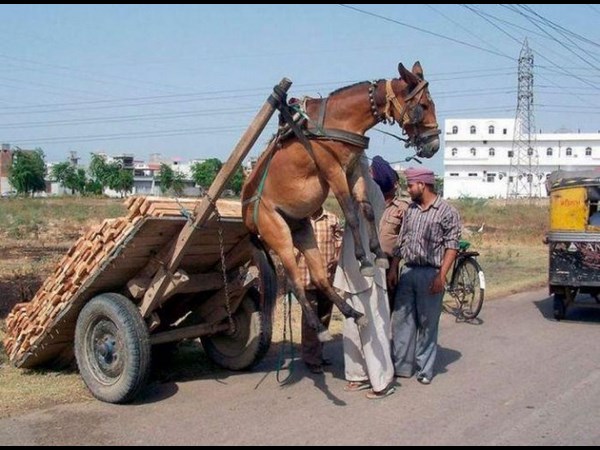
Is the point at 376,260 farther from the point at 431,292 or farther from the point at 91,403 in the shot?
the point at 91,403

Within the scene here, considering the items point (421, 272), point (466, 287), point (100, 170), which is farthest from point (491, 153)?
point (421, 272)

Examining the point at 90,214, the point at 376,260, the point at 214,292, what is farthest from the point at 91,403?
the point at 90,214

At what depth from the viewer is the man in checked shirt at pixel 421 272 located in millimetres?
6773

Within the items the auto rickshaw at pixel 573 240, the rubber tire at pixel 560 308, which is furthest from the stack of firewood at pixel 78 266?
the rubber tire at pixel 560 308

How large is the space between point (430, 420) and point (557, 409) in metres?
1.16

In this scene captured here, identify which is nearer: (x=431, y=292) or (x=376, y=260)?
(x=376, y=260)

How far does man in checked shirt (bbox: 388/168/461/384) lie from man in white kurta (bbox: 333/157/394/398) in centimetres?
57

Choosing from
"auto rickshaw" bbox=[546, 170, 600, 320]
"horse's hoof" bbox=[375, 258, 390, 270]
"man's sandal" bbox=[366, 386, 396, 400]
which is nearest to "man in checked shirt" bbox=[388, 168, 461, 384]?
"man's sandal" bbox=[366, 386, 396, 400]

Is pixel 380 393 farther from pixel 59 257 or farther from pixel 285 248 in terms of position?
pixel 59 257

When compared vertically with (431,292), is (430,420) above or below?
below

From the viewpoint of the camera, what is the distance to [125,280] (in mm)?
6324

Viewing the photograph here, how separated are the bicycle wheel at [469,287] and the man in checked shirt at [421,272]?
359 centimetres

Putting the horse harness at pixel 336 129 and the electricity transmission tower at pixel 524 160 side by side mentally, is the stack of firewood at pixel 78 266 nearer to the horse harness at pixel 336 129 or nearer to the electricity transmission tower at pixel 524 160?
the horse harness at pixel 336 129

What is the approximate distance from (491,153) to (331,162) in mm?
101555
